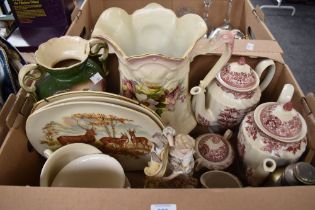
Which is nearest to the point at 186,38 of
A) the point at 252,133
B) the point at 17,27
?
the point at 252,133

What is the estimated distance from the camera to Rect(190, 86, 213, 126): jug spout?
651mm

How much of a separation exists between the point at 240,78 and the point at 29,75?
46 cm

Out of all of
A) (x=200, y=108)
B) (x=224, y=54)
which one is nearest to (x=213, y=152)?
(x=200, y=108)

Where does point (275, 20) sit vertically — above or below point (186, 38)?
below

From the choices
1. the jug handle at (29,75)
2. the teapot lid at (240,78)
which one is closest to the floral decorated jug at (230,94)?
the teapot lid at (240,78)

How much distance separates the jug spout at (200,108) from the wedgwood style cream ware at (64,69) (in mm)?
230

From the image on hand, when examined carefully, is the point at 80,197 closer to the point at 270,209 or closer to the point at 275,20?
the point at 270,209

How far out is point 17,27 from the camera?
44.7 inches

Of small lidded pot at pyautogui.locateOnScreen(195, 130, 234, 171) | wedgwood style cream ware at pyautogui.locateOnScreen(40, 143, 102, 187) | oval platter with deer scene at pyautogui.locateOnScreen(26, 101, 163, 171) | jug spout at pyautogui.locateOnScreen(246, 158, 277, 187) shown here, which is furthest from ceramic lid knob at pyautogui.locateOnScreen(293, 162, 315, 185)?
wedgwood style cream ware at pyautogui.locateOnScreen(40, 143, 102, 187)

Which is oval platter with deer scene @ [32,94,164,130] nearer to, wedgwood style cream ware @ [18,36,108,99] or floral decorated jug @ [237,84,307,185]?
wedgwood style cream ware @ [18,36,108,99]

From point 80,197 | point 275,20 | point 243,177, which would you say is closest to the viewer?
point 80,197

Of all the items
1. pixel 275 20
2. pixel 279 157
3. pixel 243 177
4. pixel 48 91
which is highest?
pixel 48 91

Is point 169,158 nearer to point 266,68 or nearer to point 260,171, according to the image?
point 260,171

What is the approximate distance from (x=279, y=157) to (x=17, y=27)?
1101 millimetres
